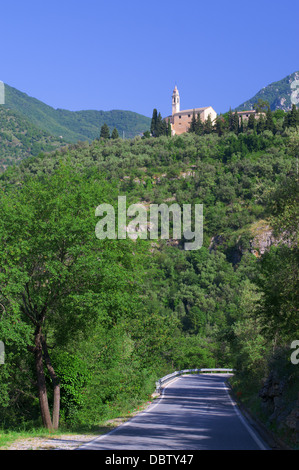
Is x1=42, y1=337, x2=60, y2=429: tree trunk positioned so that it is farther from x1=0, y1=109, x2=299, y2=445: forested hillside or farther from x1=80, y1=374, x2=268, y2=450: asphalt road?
x1=80, y1=374, x2=268, y2=450: asphalt road

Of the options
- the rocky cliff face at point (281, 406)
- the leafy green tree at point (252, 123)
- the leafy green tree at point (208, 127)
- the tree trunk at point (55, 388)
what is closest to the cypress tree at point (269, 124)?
the leafy green tree at point (252, 123)

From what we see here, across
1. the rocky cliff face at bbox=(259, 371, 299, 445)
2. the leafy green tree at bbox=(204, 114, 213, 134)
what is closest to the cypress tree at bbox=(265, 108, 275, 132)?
the leafy green tree at bbox=(204, 114, 213, 134)

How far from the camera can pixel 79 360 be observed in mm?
17797

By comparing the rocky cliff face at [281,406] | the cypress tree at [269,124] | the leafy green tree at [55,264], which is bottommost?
the rocky cliff face at [281,406]

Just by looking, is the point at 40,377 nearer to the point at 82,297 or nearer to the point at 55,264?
the point at 82,297

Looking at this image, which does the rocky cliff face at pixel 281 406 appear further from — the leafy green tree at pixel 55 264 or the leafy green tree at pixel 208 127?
the leafy green tree at pixel 208 127

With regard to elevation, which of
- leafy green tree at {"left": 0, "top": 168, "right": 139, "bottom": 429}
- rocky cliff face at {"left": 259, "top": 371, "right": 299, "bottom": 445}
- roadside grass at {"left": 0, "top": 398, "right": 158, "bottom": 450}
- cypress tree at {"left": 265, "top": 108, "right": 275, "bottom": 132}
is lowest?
roadside grass at {"left": 0, "top": 398, "right": 158, "bottom": 450}

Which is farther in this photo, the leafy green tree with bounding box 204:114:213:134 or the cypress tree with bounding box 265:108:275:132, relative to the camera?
the leafy green tree with bounding box 204:114:213:134

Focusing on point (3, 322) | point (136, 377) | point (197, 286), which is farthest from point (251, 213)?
point (3, 322)

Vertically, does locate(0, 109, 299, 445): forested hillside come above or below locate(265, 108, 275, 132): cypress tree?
below

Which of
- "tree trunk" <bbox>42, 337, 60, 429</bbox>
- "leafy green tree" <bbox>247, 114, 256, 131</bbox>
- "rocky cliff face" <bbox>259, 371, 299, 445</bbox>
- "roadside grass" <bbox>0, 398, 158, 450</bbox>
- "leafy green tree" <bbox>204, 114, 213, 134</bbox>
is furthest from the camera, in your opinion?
"leafy green tree" <bbox>204, 114, 213, 134</bbox>

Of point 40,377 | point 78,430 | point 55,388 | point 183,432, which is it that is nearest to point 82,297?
point 40,377
